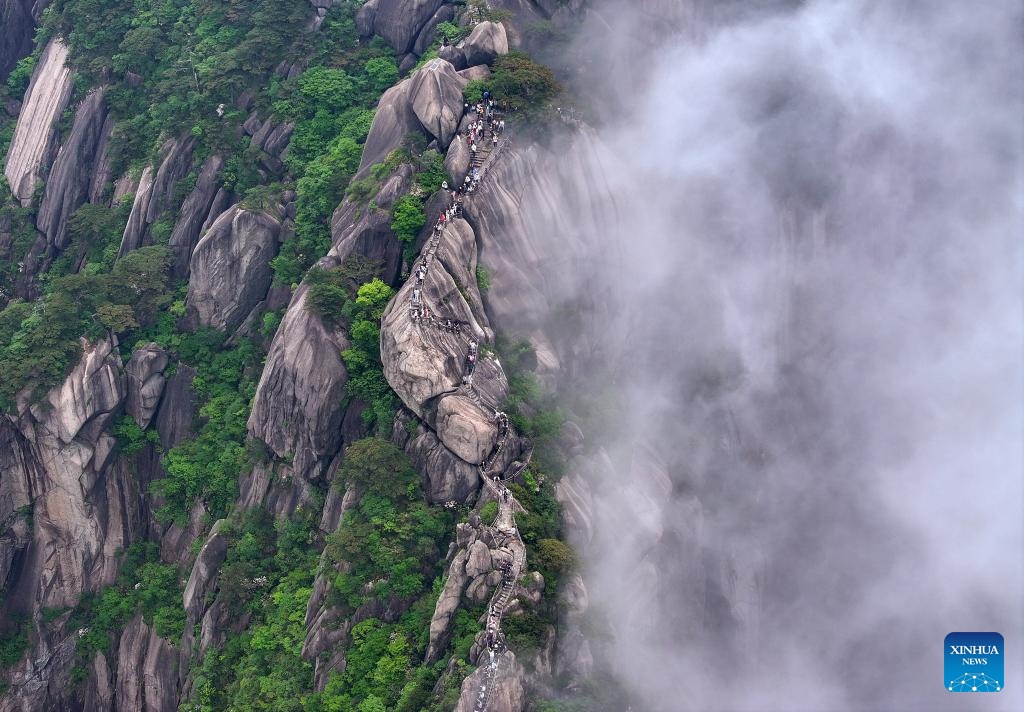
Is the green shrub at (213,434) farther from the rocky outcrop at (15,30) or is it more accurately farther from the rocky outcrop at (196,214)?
the rocky outcrop at (15,30)

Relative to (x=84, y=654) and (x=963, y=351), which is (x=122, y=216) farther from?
(x=963, y=351)

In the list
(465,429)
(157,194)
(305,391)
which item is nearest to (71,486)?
(305,391)

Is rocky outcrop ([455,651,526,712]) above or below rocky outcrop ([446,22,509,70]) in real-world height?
below

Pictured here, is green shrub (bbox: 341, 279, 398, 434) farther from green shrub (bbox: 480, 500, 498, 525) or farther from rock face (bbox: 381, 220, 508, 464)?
green shrub (bbox: 480, 500, 498, 525)

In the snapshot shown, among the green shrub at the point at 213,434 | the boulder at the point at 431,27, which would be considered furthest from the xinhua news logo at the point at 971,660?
the boulder at the point at 431,27

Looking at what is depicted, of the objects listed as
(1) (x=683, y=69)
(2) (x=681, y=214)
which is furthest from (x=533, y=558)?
(1) (x=683, y=69)

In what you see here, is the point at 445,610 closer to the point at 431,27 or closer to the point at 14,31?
the point at 431,27

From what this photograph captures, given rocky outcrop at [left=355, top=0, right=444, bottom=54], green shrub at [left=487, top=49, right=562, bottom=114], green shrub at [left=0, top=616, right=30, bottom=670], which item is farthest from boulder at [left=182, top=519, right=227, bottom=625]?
rocky outcrop at [left=355, top=0, right=444, bottom=54]
